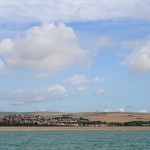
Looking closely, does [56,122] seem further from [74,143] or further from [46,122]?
[74,143]

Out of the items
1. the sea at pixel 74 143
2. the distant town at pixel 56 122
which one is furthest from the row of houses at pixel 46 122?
the sea at pixel 74 143

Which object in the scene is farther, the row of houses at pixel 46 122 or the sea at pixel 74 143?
the row of houses at pixel 46 122

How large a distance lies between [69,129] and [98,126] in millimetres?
10369

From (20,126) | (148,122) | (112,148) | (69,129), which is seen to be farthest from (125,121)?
(112,148)

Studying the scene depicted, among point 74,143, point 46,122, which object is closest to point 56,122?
point 46,122

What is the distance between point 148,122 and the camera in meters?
185

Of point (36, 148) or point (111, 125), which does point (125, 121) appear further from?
point (36, 148)

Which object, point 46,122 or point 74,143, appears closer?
point 74,143

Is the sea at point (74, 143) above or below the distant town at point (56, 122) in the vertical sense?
below

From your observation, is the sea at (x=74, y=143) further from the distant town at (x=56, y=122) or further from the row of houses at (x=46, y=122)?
the row of houses at (x=46, y=122)

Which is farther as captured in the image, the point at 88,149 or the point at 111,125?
the point at 111,125

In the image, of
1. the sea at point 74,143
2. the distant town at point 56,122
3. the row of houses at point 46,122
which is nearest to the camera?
the sea at point 74,143

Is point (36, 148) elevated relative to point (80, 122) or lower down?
lower down

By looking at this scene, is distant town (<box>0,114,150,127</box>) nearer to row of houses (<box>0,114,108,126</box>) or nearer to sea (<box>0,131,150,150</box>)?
row of houses (<box>0,114,108,126</box>)
